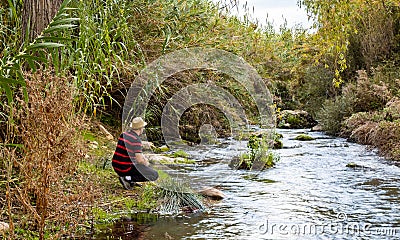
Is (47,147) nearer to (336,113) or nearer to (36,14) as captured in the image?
(36,14)

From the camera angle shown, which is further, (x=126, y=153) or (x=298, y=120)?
(x=298, y=120)

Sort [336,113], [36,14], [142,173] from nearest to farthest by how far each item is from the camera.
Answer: [36,14] < [142,173] < [336,113]

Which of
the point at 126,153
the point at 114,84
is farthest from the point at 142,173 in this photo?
the point at 114,84

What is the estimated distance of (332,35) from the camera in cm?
555

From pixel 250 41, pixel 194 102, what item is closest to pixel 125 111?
pixel 194 102

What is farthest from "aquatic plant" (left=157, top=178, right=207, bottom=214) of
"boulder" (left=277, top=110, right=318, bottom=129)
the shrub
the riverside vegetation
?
"boulder" (left=277, top=110, right=318, bottom=129)

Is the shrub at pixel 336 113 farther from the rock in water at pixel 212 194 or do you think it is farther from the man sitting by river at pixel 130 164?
the man sitting by river at pixel 130 164

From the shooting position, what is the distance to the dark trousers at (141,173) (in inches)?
267

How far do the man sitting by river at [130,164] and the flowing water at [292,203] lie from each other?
100cm

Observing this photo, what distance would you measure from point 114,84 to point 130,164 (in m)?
3.64

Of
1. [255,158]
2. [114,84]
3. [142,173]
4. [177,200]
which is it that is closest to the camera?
[177,200]

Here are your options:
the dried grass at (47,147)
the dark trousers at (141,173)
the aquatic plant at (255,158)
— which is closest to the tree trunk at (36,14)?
the dried grass at (47,147)

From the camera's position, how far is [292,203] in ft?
22.6

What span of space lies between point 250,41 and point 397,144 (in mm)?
4730
